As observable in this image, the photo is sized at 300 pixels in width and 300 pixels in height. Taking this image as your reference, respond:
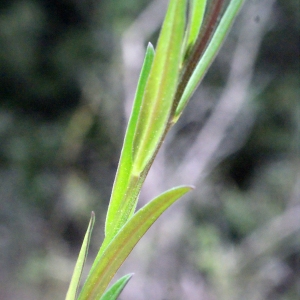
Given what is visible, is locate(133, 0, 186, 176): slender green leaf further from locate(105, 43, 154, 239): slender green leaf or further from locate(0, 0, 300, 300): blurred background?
locate(0, 0, 300, 300): blurred background

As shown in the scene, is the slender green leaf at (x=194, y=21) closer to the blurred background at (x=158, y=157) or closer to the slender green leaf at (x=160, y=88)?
the slender green leaf at (x=160, y=88)

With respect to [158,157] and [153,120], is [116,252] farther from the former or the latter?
[158,157]

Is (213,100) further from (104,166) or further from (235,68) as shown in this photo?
(104,166)

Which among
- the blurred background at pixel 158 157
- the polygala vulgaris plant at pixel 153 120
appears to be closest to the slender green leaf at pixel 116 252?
the polygala vulgaris plant at pixel 153 120

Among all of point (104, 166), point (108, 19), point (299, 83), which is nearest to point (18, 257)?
point (104, 166)

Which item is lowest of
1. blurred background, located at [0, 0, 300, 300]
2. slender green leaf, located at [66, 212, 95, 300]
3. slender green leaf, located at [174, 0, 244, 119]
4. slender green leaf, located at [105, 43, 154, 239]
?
slender green leaf, located at [66, 212, 95, 300]

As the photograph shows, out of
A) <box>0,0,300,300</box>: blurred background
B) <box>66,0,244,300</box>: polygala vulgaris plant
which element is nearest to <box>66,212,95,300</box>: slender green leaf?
<box>66,0,244,300</box>: polygala vulgaris plant
